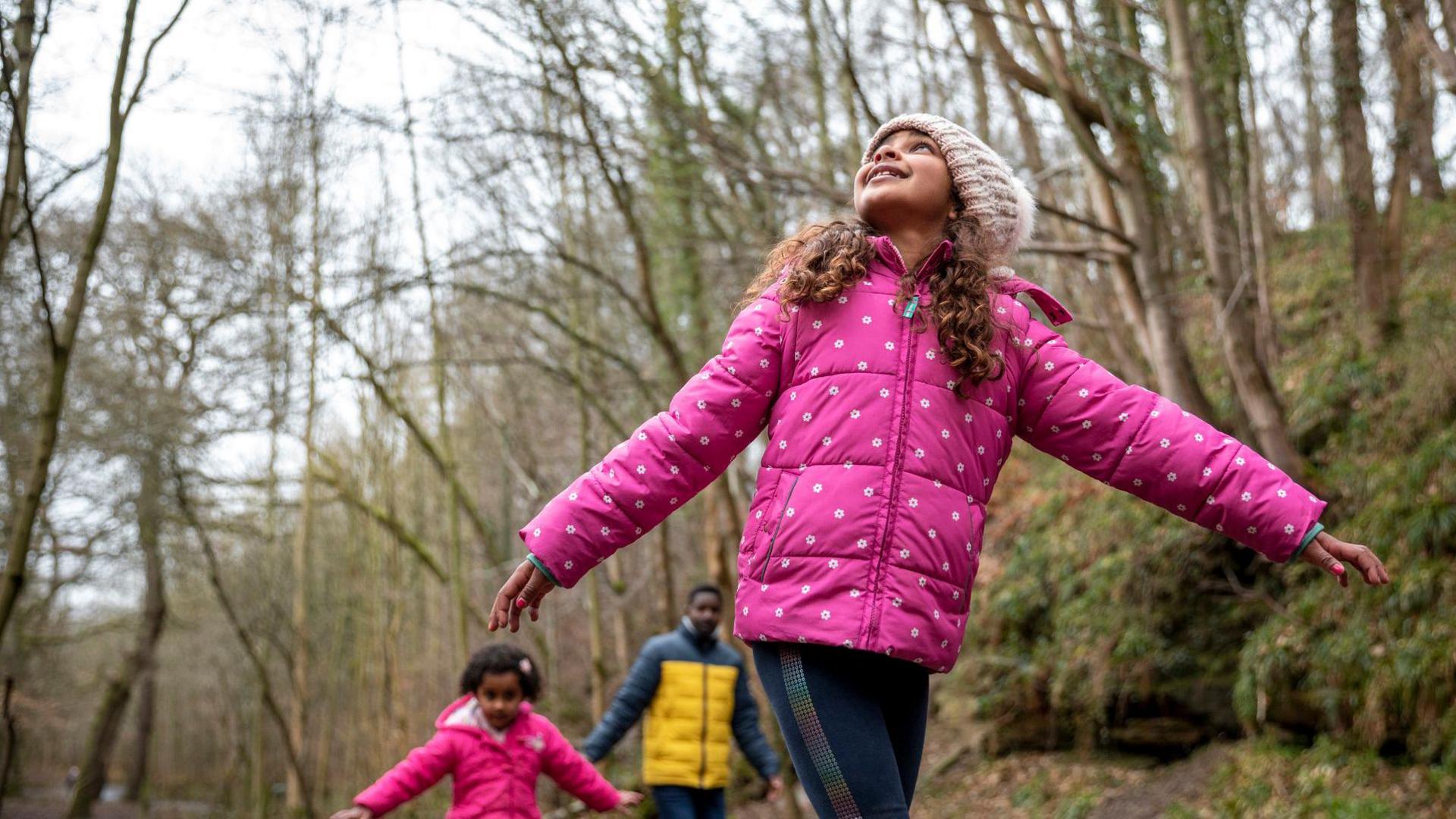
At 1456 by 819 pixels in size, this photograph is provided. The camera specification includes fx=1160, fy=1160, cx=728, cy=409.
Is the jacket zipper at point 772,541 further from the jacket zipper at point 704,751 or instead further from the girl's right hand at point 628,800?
the jacket zipper at point 704,751

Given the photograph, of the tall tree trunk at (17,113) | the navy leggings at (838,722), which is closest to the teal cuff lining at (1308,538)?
the navy leggings at (838,722)

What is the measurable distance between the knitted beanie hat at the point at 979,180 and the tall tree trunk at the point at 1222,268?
190 inches

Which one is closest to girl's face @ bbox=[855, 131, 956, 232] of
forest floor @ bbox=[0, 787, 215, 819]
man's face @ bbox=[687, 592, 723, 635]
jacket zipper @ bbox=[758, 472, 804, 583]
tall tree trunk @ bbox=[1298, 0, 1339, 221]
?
jacket zipper @ bbox=[758, 472, 804, 583]

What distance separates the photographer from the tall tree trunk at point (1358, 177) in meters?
8.92

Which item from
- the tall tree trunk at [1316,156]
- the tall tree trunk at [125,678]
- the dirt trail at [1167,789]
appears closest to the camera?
the dirt trail at [1167,789]

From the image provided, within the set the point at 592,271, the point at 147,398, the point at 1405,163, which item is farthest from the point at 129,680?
the point at 1405,163

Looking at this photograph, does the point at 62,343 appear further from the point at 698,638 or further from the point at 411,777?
the point at 698,638

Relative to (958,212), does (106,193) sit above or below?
above

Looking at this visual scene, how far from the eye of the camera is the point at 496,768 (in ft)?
13.8

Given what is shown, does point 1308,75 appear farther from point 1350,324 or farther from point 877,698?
point 877,698

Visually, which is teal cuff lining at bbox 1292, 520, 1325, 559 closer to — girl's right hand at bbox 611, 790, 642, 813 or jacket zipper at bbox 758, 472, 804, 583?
jacket zipper at bbox 758, 472, 804, 583

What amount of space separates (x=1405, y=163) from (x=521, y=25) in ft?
23.6

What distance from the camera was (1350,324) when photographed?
976 cm

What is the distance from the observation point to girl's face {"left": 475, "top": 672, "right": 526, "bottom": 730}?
14.0ft
